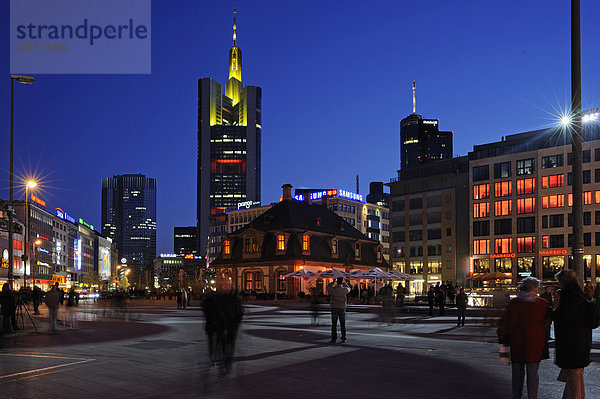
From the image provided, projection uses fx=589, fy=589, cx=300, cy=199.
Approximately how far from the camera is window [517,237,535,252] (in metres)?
88.7

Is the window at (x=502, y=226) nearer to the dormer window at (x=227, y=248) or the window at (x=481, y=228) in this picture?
the window at (x=481, y=228)

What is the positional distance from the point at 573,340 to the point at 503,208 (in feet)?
296

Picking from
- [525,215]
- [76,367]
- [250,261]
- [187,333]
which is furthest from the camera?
[525,215]

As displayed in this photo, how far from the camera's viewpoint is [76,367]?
11.6 meters

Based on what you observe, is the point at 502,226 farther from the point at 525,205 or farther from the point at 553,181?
the point at 553,181

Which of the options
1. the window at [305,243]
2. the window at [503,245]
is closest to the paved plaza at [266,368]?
the window at [305,243]

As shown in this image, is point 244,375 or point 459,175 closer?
point 244,375

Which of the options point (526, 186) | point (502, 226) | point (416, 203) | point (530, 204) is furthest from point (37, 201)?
point (530, 204)

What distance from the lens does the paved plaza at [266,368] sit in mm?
9180

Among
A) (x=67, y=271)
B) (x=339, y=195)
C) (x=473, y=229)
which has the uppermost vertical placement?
(x=339, y=195)

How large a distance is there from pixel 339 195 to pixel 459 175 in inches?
1725

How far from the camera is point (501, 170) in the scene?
92438 millimetres

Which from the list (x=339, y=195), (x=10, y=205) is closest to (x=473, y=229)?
(x=339, y=195)

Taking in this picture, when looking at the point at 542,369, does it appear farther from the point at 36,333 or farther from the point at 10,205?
the point at 10,205
